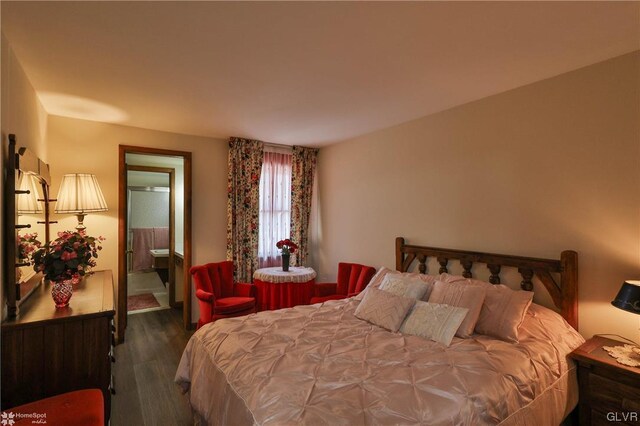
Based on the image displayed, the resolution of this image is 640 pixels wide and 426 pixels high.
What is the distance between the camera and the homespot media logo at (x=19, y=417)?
1.43m

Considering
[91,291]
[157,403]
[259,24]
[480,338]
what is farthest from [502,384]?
[91,291]

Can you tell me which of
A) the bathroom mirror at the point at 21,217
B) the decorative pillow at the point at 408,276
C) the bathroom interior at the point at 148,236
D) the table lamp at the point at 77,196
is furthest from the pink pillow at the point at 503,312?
the bathroom interior at the point at 148,236

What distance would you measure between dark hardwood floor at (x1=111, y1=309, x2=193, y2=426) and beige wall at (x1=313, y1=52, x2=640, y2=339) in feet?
8.33

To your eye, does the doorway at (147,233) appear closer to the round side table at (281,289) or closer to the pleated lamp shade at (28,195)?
the round side table at (281,289)

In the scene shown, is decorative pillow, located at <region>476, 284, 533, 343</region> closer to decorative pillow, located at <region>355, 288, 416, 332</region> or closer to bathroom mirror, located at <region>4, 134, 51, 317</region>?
decorative pillow, located at <region>355, 288, 416, 332</region>

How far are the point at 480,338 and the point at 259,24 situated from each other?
96.4 inches

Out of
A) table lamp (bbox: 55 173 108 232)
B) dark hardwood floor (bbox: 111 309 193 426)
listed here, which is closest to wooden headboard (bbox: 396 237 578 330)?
dark hardwood floor (bbox: 111 309 193 426)

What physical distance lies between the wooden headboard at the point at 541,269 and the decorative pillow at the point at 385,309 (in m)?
0.73

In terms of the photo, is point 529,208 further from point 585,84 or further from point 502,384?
point 502,384

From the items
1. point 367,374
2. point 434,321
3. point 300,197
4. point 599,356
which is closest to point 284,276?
point 300,197

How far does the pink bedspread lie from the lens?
140 centimetres

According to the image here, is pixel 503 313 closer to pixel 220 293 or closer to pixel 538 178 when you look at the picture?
pixel 538 178

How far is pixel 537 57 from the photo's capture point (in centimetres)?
209

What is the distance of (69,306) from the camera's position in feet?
6.72
